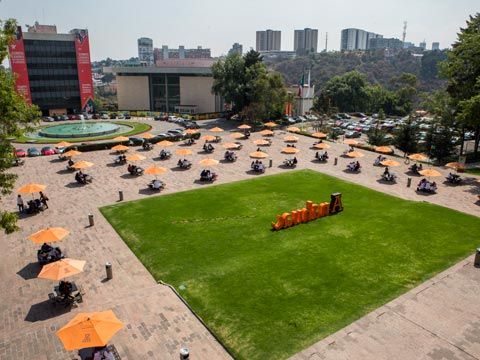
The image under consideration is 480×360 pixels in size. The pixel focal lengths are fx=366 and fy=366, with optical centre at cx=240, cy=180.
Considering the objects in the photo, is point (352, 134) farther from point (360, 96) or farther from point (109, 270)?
point (109, 270)

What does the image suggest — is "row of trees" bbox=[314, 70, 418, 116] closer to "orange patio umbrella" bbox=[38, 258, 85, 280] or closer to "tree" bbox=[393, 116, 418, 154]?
"tree" bbox=[393, 116, 418, 154]

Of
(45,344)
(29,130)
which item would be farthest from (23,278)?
(29,130)

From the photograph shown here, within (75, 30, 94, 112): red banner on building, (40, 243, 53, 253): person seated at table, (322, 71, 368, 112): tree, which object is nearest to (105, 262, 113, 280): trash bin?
(40, 243, 53, 253): person seated at table

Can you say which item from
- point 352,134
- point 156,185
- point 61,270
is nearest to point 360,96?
point 352,134

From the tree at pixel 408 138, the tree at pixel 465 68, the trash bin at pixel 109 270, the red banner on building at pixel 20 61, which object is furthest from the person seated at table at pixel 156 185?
the red banner on building at pixel 20 61

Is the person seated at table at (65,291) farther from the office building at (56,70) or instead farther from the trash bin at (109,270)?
the office building at (56,70)
